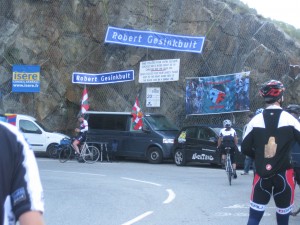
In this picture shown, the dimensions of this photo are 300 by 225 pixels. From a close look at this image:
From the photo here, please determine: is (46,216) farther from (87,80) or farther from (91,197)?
(87,80)

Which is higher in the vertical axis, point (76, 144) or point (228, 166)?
point (76, 144)

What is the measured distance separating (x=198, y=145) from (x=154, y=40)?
7089mm

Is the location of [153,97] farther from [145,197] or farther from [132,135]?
[145,197]

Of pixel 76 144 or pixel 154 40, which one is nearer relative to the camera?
pixel 76 144

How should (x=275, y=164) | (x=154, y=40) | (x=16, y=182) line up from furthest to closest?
(x=154, y=40), (x=275, y=164), (x=16, y=182)

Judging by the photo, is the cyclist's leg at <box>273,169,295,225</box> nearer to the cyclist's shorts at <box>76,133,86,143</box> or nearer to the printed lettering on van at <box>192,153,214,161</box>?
the printed lettering on van at <box>192,153,214,161</box>

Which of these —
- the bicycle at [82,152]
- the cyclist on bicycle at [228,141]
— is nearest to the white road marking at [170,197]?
the cyclist on bicycle at [228,141]

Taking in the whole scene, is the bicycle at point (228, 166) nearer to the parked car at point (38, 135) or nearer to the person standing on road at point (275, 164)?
the person standing on road at point (275, 164)

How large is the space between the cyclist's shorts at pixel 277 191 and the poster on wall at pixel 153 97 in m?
19.3

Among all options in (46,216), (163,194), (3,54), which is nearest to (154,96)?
(3,54)

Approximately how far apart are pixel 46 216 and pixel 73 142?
11968mm

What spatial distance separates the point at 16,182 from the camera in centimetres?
230

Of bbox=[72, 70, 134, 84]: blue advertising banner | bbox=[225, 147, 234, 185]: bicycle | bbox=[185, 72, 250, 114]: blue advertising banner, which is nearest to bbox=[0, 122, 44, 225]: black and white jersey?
bbox=[225, 147, 234, 185]: bicycle

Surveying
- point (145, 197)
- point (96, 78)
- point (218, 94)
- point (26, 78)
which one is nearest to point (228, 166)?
point (145, 197)
